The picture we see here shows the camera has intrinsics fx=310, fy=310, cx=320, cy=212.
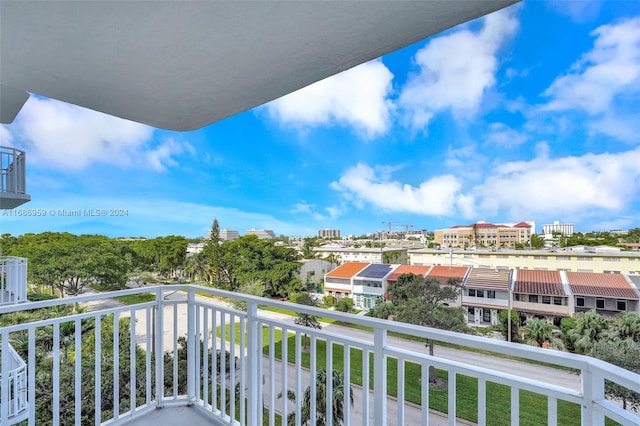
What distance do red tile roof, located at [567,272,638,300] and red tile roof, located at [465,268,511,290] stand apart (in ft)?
1.88

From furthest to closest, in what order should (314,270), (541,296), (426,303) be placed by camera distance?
(314,270) < (426,303) < (541,296)

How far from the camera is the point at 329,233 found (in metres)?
6.68

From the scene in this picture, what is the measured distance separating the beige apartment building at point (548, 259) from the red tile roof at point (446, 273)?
2.7 inches

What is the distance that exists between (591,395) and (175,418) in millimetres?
2122

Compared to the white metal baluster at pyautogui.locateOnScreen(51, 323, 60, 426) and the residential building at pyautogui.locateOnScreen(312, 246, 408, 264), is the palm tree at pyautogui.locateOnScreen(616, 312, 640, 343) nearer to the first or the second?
Answer: the residential building at pyautogui.locateOnScreen(312, 246, 408, 264)

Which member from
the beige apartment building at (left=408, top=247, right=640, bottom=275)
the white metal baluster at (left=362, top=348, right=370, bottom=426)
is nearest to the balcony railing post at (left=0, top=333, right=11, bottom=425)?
the white metal baluster at (left=362, top=348, right=370, bottom=426)

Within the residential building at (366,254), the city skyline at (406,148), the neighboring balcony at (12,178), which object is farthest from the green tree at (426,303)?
the neighboring balcony at (12,178)

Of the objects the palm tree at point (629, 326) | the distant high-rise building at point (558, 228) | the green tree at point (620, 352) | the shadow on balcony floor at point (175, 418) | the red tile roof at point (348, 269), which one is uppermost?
the distant high-rise building at point (558, 228)

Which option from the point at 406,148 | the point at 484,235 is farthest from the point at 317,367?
the point at 406,148

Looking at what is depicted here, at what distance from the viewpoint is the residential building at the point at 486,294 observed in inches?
136

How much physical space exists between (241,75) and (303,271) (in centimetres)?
422

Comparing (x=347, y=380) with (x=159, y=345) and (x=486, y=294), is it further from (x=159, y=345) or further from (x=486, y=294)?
(x=486, y=294)

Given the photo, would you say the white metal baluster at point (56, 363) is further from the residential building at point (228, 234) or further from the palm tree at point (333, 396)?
the residential building at point (228, 234)

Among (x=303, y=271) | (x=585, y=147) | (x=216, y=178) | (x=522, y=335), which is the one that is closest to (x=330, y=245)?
(x=303, y=271)
